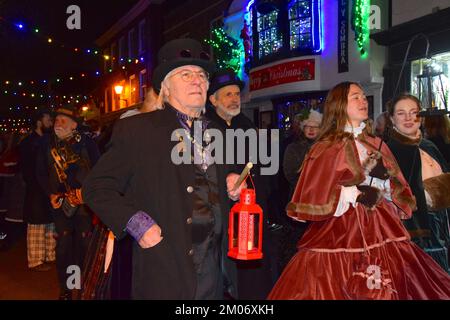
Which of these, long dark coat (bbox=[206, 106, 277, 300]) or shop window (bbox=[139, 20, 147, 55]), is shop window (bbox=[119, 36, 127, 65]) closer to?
shop window (bbox=[139, 20, 147, 55])

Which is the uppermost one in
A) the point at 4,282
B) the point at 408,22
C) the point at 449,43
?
the point at 408,22

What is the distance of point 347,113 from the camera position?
429 centimetres

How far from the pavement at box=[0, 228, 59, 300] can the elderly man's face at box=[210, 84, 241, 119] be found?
10.7ft

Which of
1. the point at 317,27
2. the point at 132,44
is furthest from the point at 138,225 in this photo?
the point at 132,44

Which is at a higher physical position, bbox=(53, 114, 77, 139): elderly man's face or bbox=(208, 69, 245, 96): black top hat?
bbox=(208, 69, 245, 96): black top hat

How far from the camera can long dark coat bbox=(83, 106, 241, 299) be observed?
2750mm

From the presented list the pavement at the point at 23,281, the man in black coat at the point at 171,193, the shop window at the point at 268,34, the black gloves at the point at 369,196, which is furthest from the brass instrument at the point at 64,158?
the shop window at the point at 268,34

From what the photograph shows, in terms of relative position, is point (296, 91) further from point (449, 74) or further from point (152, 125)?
point (152, 125)

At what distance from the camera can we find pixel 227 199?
3.16 meters

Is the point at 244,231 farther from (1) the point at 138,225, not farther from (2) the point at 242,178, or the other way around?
(1) the point at 138,225

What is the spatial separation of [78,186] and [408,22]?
828cm

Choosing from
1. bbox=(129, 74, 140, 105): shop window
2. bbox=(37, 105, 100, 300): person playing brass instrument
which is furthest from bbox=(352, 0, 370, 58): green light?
bbox=(129, 74, 140, 105): shop window

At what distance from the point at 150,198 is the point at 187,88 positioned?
31.5 inches
